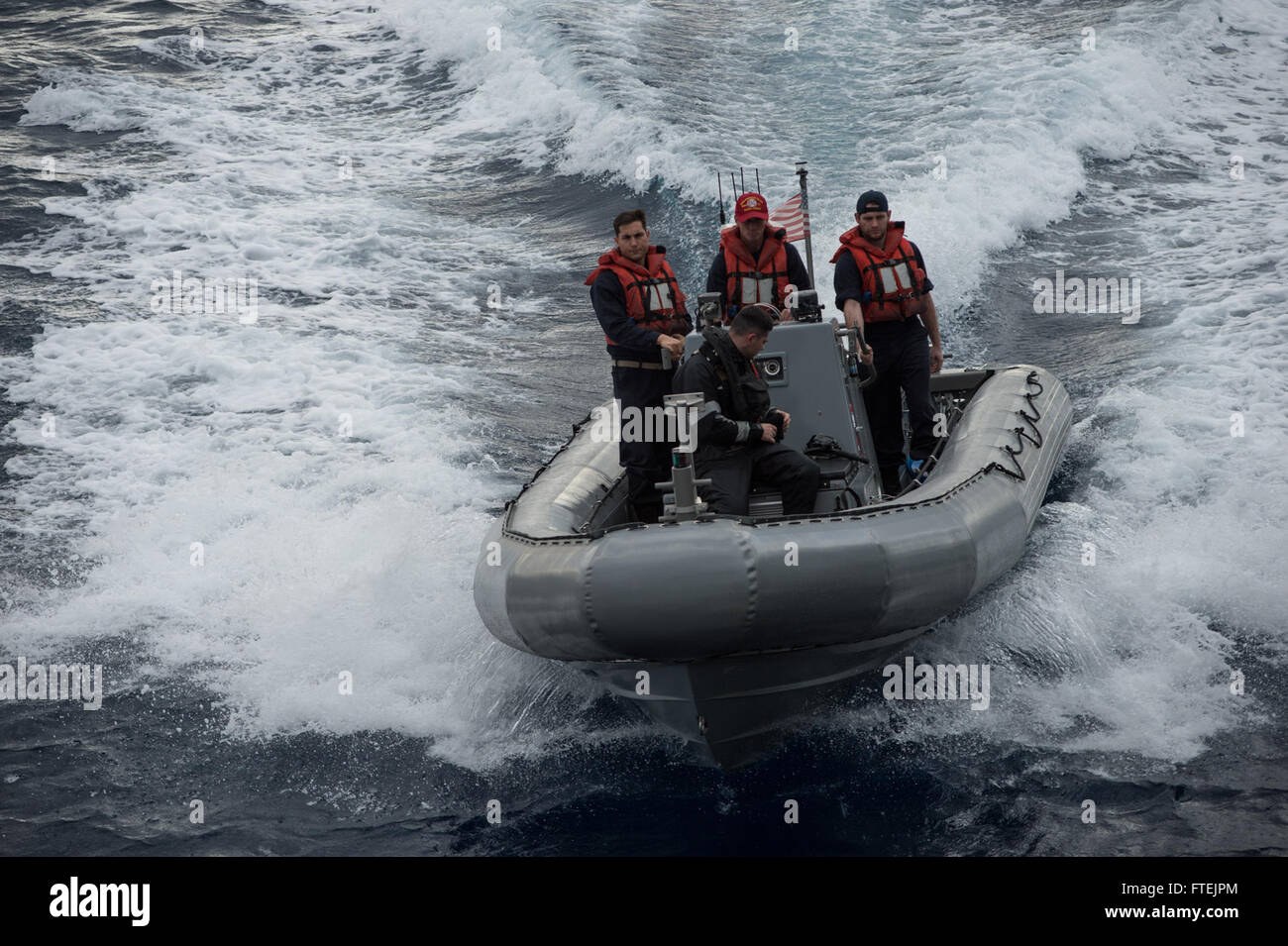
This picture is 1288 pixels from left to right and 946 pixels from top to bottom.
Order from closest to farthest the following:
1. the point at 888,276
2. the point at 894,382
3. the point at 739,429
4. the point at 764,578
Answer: the point at 764,578 → the point at 739,429 → the point at 888,276 → the point at 894,382

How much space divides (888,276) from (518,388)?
319cm

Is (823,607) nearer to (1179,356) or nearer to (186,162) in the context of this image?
(1179,356)

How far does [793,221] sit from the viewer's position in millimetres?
6383

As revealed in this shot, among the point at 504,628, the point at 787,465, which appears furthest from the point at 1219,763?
the point at 504,628

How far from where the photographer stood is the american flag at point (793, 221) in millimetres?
6285

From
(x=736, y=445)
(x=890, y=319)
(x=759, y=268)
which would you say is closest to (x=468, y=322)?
(x=759, y=268)

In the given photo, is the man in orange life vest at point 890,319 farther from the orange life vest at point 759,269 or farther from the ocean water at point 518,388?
the ocean water at point 518,388
